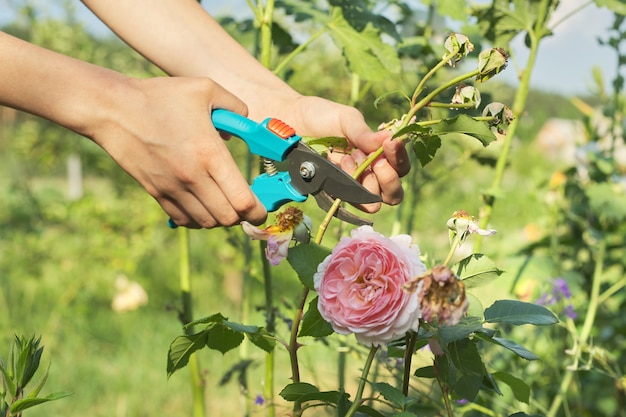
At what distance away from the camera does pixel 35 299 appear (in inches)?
127

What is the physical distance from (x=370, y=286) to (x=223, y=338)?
0.75ft

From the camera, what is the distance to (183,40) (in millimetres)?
1271

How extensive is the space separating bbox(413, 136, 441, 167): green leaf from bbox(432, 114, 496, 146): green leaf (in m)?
0.04

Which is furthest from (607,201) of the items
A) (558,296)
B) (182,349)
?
(182,349)

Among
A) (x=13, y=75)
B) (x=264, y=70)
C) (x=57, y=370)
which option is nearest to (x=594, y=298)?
(x=264, y=70)

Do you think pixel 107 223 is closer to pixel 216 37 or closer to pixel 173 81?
pixel 216 37

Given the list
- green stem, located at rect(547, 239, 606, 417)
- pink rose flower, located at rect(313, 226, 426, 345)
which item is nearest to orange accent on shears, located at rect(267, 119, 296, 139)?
pink rose flower, located at rect(313, 226, 426, 345)

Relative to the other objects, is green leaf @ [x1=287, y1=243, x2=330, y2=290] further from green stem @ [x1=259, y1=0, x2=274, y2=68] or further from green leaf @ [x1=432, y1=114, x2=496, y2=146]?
green stem @ [x1=259, y1=0, x2=274, y2=68]

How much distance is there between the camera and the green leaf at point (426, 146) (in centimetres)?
81

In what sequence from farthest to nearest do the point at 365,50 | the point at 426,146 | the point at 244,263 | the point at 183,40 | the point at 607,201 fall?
the point at 607,201
the point at 244,263
the point at 365,50
the point at 183,40
the point at 426,146

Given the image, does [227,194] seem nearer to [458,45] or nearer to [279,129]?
[279,129]

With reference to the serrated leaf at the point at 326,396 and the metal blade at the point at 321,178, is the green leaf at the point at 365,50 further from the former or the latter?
the serrated leaf at the point at 326,396

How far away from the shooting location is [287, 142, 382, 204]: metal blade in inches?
34.9

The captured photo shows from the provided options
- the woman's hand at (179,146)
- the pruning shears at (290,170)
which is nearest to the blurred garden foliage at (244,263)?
the pruning shears at (290,170)
